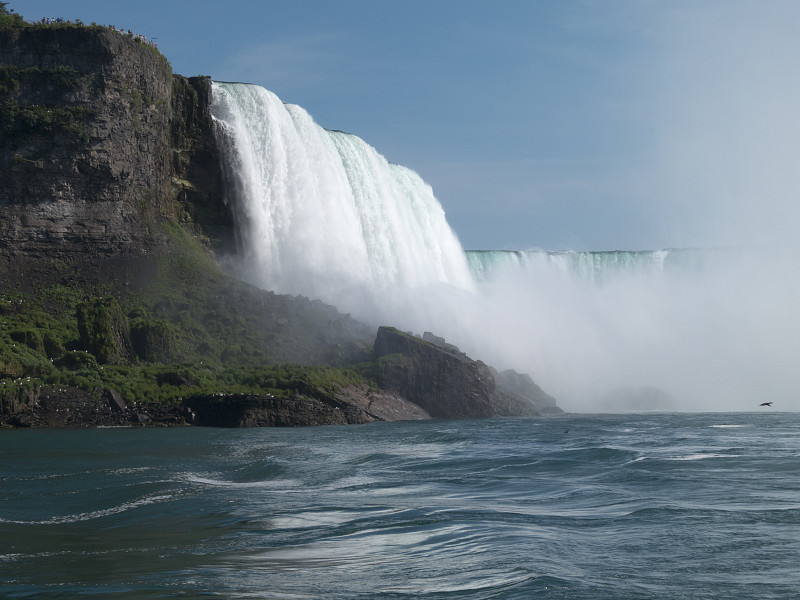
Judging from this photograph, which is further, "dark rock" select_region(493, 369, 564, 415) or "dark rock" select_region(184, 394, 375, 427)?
"dark rock" select_region(493, 369, 564, 415)

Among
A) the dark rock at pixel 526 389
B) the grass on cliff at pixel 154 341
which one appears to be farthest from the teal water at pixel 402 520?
the dark rock at pixel 526 389

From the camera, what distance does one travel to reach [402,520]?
54.9ft

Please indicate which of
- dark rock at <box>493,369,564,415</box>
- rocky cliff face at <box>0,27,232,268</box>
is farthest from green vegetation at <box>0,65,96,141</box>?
dark rock at <box>493,369,564,415</box>

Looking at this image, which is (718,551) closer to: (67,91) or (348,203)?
(67,91)

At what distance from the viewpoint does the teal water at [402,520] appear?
12.0 metres

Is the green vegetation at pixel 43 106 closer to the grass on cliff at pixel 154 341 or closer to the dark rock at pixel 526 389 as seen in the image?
the grass on cliff at pixel 154 341

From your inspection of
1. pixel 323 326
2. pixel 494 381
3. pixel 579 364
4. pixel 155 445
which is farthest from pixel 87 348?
pixel 579 364

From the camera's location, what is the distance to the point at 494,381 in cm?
5209

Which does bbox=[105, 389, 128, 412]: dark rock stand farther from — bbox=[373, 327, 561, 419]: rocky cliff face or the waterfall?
the waterfall

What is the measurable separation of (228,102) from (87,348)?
79.1 ft

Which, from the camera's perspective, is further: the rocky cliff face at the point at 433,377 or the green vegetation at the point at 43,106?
the green vegetation at the point at 43,106

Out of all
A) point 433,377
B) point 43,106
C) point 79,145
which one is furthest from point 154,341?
point 43,106

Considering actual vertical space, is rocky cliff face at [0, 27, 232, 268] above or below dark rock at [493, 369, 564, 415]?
above

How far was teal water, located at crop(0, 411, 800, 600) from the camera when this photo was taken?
11977mm
